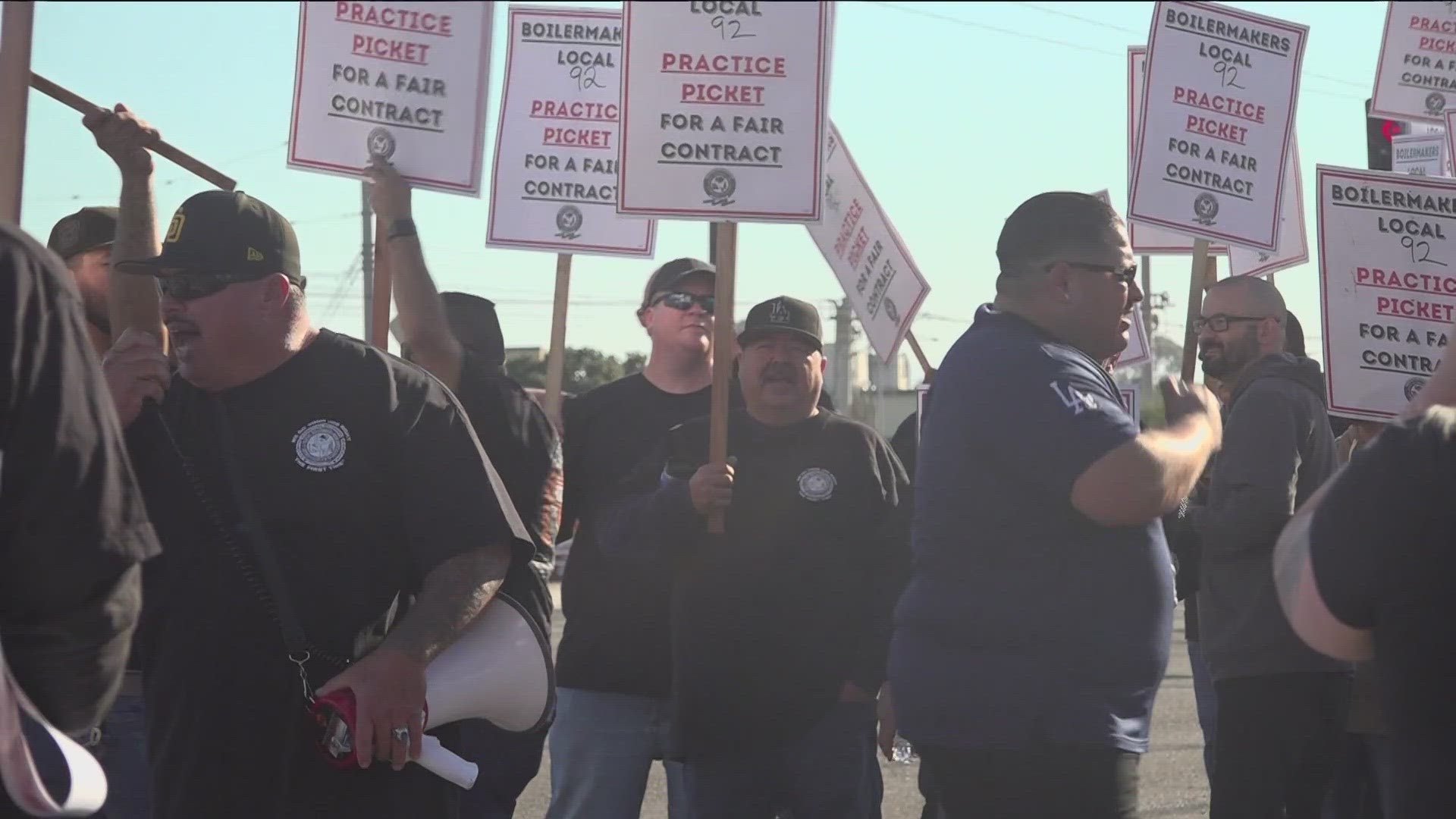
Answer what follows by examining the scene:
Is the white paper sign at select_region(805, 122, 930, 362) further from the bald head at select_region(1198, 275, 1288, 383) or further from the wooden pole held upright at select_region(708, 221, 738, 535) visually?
the wooden pole held upright at select_region(708, 221, 738, 535)

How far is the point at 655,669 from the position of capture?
19.0 feet

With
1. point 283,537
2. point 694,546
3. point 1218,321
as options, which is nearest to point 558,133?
point 694,546

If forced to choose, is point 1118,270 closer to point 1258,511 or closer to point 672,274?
point 1258,511

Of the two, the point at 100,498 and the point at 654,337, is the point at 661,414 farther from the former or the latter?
the point at 100,498

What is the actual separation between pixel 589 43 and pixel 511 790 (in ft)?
9.40

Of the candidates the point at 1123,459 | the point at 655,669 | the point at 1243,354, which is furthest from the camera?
the point at 1243,354

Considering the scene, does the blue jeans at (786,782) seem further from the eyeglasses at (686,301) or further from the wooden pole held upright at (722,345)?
the eyeglasses at (686,301)

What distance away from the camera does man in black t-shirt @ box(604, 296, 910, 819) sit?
531 cm

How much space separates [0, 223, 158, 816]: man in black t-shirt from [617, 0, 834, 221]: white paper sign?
2911mm

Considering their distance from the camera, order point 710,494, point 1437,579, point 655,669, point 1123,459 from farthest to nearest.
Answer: point 655,669 < point 710,494 < point 1123,459 < point 1437,579

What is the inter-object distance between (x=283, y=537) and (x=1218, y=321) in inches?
143

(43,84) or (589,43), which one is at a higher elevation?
(589,43)

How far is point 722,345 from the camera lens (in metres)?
5.33

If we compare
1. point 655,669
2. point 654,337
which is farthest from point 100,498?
point 654,337
